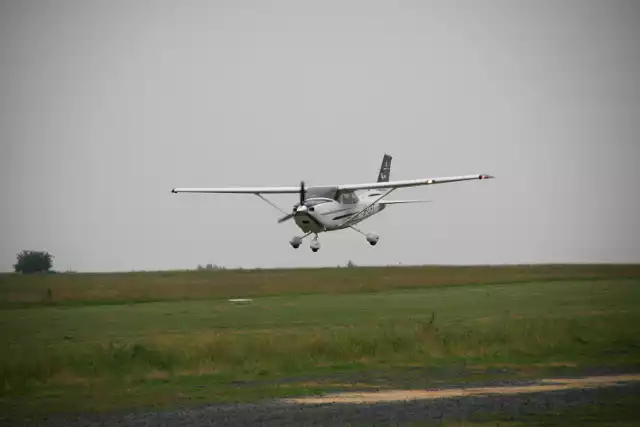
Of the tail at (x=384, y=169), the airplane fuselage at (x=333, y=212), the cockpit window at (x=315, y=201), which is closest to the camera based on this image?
the airplane fuselage at (x=333, y=212)

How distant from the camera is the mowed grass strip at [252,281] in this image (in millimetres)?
54594

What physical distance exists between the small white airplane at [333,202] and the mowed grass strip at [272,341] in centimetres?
1779

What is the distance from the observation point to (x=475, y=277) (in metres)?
63.8

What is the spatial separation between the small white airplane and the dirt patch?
121 feet

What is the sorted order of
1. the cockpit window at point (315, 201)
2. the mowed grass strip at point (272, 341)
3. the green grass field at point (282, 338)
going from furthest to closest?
1. the cockpit window at point (315, 201)
2. the mowed grass strip at point (272, 341)
3. the green grass field at point (282, 338)

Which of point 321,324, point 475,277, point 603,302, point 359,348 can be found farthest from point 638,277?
point 359,348

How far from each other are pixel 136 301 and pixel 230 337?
17.8 metres

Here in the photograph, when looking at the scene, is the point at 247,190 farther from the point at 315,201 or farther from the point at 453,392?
the point at 453,392

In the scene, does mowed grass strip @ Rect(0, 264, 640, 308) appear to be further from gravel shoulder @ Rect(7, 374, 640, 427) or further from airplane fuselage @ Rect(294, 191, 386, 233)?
gravel shoulder @ Rect(7, 374, 640, 427)

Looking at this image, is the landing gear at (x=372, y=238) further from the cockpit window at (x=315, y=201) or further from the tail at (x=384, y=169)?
the tail at (x=384, y=169)

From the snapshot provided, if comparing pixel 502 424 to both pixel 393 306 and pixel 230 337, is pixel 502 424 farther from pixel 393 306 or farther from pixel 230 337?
pixel 393 306

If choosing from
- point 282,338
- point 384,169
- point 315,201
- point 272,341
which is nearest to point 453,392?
point 272,341

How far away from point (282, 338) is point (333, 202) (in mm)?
34531

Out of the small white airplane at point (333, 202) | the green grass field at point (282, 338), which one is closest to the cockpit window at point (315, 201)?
the small white airplane at point (333, 202)
